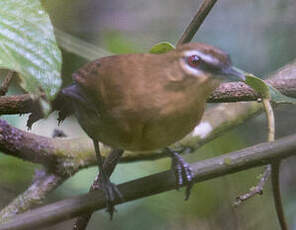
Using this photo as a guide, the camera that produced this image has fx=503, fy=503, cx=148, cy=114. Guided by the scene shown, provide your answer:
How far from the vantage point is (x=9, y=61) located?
1.14m

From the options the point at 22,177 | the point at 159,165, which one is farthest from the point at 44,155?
the point at 159,165

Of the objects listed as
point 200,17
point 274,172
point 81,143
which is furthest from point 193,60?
point 81,143

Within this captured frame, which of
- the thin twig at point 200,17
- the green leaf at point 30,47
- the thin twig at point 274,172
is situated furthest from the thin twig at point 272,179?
the green leaf at point 30,47

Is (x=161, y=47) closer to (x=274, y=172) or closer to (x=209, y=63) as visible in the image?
(x=209, y=63)

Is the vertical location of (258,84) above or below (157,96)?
above

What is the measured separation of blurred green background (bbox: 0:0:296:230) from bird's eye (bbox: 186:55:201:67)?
649 mm

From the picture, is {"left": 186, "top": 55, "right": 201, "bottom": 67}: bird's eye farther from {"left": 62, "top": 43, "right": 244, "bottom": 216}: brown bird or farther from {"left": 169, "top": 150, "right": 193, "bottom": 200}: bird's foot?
{"left": 169, "top": 150, "right": 193, "bottom": 200}: bird's foot

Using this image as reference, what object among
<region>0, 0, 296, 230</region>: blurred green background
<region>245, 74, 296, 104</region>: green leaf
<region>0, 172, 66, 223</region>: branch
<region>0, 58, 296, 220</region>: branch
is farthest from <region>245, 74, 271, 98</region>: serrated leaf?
<region>0, 172, 66, 223</region>: branch

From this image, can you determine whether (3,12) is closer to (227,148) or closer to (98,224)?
(227,148)

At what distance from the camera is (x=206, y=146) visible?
2.46 m

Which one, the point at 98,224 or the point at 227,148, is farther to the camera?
the point at 98,224

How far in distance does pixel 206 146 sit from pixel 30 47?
1.42m

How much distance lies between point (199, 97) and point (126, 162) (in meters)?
0.95

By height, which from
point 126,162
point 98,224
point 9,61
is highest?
point 9,61
